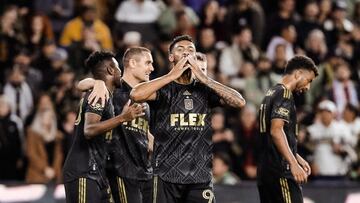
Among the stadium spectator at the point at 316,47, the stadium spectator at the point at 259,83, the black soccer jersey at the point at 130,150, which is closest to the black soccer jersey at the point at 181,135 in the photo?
the black soccer jersey at the point at 130,150

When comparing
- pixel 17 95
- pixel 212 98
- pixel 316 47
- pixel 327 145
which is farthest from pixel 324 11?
pixel 212 98

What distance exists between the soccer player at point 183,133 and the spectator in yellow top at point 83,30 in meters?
8.25

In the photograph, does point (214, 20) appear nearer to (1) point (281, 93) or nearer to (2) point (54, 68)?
(2) point (54, 68)

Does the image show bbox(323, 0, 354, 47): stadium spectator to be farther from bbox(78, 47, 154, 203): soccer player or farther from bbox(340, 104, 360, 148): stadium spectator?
bbox(78, 47, 154, 203): soccer player

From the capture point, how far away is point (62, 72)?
17.2 m

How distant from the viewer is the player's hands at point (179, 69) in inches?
385

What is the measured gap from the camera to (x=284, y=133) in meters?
10.8

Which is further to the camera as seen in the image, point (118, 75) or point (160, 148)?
point (118, 75)

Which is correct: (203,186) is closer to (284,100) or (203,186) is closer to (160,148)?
(160,148)

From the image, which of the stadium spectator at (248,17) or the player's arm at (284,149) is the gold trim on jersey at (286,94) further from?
the stadium spectator at (248,17)

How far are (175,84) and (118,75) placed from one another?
3.58 ft

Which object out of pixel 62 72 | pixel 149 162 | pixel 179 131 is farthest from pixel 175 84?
pixel 62 72

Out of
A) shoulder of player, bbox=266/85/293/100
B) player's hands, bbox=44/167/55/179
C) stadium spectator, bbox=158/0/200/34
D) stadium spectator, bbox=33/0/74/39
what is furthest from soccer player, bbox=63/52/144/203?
stadium spectator, bbox=33/0/74/39

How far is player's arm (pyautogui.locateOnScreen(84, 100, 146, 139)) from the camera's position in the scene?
10203 millimetres
